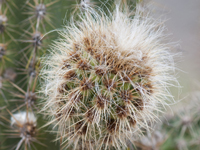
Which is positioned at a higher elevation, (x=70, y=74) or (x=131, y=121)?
(x=70, y=74)

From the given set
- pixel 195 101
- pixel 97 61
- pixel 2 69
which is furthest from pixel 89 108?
pixel 195 101

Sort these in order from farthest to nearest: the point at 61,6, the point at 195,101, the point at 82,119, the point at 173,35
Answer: the point at 195,101
the point at 173,35
the point at 61,6
the point at 82,119

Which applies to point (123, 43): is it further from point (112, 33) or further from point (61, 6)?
point (61, 6)

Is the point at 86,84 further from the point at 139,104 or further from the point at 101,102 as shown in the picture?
the point at 139,104

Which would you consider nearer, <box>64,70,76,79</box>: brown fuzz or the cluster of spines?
<box>64,70,76,79</box>: brown fuzz

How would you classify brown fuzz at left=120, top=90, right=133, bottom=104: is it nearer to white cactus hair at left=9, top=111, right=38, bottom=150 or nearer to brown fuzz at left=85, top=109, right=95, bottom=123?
brown fuzz at left=85, top=109, right=95, bottom=123

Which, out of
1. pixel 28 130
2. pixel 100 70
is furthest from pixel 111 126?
pixel 28 130

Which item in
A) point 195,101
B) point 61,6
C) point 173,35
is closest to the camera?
point 61,6

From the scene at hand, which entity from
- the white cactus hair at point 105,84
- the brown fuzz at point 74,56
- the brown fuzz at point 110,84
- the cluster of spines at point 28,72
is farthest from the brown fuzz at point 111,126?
the cluster of spines at point 28,72

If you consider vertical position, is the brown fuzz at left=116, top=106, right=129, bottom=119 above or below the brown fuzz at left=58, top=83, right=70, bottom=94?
below

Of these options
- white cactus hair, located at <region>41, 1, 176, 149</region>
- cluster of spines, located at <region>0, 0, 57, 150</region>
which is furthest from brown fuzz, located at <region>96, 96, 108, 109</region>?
cluster of spines, located at <region>0, 0, 57, 150</region>

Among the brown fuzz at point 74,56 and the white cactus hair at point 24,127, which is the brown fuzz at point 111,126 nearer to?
the brown fuzz at point 74,56
